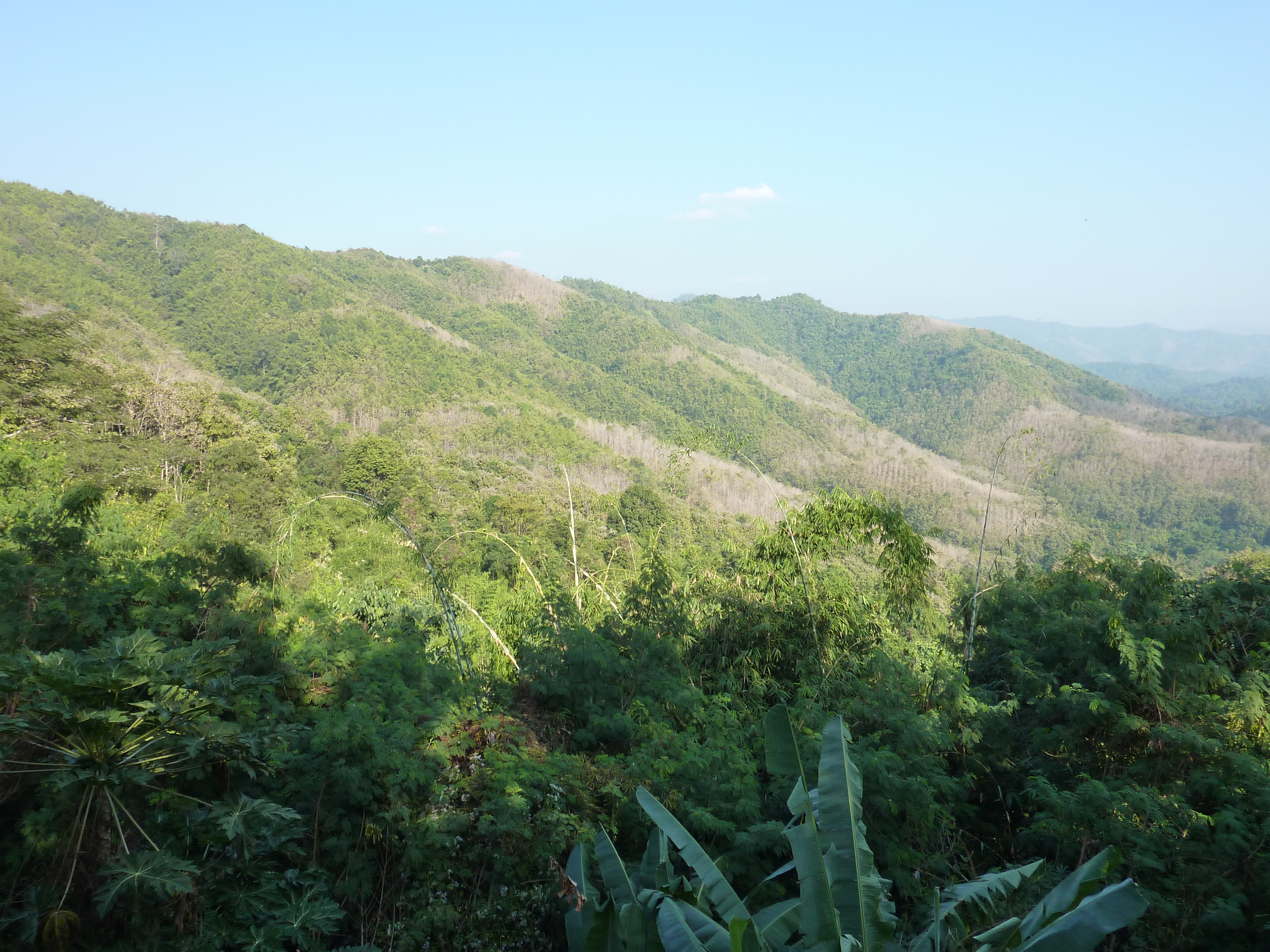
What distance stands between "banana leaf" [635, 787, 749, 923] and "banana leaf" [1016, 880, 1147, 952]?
0.85 meters

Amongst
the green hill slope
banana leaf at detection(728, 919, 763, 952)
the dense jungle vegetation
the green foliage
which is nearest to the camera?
banana leaf at detection(728, 919, 763, 952)

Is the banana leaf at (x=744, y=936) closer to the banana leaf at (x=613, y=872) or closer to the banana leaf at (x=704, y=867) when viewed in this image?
the banana leaf at (x=704, y=867)

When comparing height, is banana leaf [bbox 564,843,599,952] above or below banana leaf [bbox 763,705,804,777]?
below

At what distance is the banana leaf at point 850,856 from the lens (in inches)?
76.7

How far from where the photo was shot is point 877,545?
257 inches

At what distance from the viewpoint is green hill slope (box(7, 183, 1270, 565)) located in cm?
4697

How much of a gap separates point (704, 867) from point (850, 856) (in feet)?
1.90

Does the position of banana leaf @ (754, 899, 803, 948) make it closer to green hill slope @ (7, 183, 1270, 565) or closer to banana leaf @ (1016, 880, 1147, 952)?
banana leaf @ (1016, 880, 1147, 952)

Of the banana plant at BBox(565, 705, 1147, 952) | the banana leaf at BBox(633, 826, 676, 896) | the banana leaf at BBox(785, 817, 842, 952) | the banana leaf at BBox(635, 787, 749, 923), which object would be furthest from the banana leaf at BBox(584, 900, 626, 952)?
the banana leaf at BBox(785, 817, 842, 952)

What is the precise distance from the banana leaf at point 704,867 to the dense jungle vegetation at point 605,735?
3cm

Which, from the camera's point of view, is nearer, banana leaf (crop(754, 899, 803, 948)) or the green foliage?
banana leaf (crop(754, 899, 803, 948))

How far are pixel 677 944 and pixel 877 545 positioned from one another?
16.6 ft

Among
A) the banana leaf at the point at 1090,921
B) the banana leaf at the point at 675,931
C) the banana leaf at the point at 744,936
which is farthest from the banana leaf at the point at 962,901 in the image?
the banana leaf at the point at 675,931

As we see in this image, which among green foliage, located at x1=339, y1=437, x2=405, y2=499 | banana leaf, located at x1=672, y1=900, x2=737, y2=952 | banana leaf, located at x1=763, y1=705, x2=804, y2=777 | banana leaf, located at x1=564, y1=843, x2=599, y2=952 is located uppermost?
banana leaf, located at x1=763, y1=705, x2=804, y2=777
